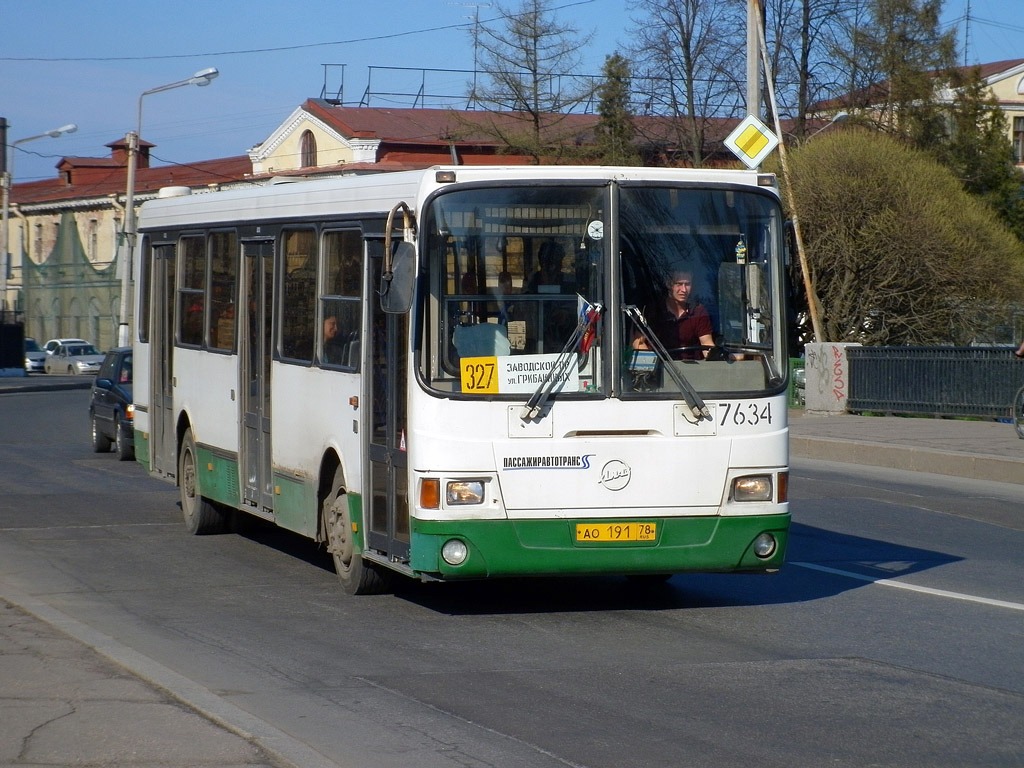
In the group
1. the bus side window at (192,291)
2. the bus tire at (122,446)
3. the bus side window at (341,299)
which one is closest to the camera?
the bus side window at (341,299)

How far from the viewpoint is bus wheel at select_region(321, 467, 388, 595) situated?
30.2 ft

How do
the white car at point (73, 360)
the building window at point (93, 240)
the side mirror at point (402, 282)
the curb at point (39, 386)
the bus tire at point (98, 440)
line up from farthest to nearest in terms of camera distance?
the building window at point (93, 240), the white car at point (73, 360), the curb at point (39, 386), the bus tire at point (98, 440), the side mirror at point (402, 282)

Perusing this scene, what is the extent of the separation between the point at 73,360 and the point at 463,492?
198 ft

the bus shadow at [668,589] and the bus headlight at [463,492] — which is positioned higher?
the bus headlight at [463,492]

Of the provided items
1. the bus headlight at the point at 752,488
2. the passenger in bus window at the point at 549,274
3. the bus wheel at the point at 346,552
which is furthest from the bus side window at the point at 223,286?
the bus headlight at the point at 752,488

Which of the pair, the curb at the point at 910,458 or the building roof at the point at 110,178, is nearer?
the curb at the point at 910,458

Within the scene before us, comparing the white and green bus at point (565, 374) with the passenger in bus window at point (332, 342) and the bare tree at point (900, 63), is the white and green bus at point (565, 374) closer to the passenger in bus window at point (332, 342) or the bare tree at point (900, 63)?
the passenger in bus window at point (332, 342)

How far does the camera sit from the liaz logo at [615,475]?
8.23m

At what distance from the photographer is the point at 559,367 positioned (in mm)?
8141

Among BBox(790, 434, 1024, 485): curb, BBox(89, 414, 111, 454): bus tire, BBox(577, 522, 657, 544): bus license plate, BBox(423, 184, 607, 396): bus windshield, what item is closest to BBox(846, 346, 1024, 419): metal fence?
BBox(790, 434, 1024, 485): curb

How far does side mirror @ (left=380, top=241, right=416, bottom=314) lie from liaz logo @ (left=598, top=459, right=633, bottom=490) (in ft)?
4.70

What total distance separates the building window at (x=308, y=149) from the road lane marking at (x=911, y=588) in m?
57.2

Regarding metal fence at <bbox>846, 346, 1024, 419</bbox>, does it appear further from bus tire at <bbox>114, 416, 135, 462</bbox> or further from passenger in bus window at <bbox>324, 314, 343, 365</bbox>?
passenger in bus window at <bbox>324, 314, 343, 365</bbox>

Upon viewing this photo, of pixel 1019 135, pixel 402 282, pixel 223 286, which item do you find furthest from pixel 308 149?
pixel 402 282
